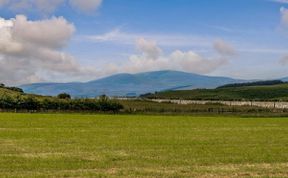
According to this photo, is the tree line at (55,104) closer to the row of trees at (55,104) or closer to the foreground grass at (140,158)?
the row of trees at (55,104)

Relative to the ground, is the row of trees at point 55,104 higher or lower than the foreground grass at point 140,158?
higher

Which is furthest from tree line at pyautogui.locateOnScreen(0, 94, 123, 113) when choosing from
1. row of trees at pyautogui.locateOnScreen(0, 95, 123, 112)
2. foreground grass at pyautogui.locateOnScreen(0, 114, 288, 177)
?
foreground grass at pyautogui.locateOnScreen(0, 114, 288, 177)

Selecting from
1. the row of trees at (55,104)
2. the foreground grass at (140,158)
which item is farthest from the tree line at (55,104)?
the foreground grass at (140,158)

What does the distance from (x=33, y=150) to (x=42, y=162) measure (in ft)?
18.3

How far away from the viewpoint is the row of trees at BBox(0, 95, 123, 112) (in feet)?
338

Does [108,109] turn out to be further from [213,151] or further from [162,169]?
[162,169]

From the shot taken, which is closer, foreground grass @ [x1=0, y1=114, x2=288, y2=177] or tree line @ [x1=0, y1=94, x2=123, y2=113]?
foreground grass @ [x1=0, y1=114, x2=288, y2=177]

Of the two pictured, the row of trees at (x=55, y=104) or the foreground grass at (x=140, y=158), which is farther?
the row of trees at (x=55, y=104)

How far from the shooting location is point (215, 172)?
2116 cm

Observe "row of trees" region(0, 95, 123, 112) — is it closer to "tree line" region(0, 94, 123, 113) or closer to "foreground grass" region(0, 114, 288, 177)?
"tree line" region(0, 94, 123, 113)

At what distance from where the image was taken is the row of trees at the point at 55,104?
10300 cm

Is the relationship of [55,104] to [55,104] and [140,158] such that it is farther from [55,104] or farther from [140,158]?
[140,158]

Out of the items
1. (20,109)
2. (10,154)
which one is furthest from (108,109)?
(10,154)

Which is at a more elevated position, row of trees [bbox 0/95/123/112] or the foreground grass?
row of trees [bbox 0/95/123/112]
